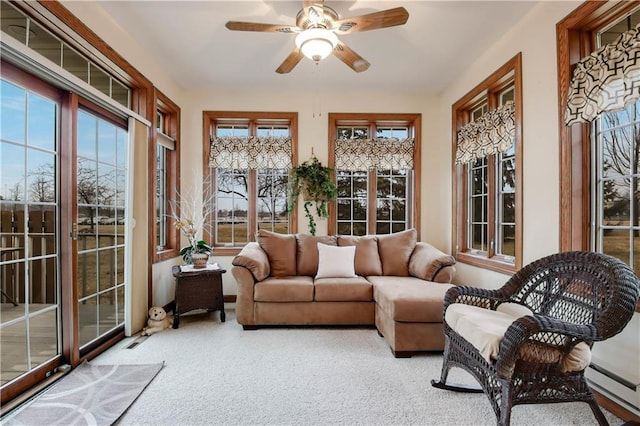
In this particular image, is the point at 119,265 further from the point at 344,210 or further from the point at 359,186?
the point at 359,186

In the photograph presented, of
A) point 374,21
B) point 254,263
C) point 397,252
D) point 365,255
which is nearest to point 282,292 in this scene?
point 254,263

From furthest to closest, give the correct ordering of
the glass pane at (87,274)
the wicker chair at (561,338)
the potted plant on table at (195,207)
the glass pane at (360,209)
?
the glass pane at (360,209), the potted plant on table at (195,207), the glass pane at (87,274), the wicker chair at (561,338)

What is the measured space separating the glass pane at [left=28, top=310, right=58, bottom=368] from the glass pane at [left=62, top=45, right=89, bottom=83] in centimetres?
182

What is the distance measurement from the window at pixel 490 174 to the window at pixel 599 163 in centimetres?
53

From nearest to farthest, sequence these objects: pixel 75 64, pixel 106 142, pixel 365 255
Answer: pixel 75 64
pixel 106 142
pixel 365 255

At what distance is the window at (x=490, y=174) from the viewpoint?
3.01 metres

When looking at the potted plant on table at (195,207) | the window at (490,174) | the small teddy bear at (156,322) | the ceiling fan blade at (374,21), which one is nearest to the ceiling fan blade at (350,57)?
the ceiling fan blade at (374,21)

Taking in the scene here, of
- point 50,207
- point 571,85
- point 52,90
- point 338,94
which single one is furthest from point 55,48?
point 571,85

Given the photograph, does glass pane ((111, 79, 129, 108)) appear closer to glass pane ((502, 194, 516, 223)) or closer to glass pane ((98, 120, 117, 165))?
glass pane ((98, 120, 117, 165))

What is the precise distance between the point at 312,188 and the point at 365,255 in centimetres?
121

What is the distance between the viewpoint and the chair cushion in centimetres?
164

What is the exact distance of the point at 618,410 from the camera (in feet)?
6.33

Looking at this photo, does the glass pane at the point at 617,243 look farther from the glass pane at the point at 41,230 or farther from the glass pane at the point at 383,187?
the glass pane at the point at 41,230

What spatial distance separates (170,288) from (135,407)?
2.23 m
